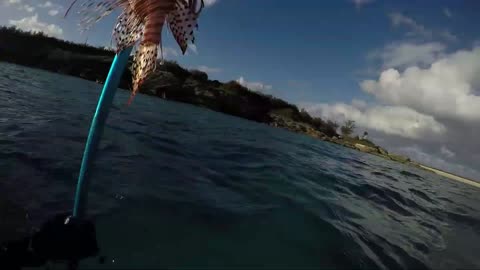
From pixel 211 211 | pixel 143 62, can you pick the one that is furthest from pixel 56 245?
pixel 211 211

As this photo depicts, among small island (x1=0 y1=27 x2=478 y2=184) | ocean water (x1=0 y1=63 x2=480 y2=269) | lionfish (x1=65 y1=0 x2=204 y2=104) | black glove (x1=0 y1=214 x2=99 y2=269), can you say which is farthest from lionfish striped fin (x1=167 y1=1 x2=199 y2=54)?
small island (x1=0 y1=27 x2=478 y2=184)

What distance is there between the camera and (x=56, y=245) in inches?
115

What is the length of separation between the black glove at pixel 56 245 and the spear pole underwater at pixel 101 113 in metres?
0.49

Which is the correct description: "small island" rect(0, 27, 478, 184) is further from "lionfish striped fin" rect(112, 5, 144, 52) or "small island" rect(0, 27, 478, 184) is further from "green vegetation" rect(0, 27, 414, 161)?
"lionfish striped fin" rect(112, 5, 144, 52)

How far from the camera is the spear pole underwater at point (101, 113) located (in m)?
1.98

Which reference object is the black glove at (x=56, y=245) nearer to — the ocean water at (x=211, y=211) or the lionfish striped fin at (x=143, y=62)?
the ocean water at (x=211, y=211)

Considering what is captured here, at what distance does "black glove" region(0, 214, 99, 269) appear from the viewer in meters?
2.83

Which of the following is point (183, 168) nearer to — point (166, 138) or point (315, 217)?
point (315, 217)

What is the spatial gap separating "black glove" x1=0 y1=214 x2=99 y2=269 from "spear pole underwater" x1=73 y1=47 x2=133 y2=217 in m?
0.49

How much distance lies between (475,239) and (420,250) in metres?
3.30

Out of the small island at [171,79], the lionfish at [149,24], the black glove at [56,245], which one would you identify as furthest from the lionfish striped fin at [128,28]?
the small island at [171,79]

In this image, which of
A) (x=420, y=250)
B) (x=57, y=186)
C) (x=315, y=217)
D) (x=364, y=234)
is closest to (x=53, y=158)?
(x=57, y=186)

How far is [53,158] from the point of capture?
7.04 metres

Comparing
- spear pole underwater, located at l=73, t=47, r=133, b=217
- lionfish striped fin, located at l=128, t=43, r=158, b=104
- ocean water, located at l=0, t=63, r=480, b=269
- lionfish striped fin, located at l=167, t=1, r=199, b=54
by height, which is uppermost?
lionfish striped fin, located at l=167, t=1, r=199, b=54
